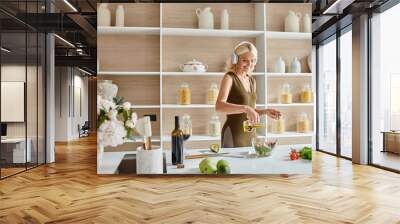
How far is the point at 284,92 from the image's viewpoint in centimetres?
461

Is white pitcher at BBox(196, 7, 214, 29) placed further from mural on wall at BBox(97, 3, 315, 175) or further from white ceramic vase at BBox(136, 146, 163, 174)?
white ceramic vase at BBox(136, 146, 163, 174)

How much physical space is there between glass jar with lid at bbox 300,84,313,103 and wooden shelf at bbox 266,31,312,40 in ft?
2.02

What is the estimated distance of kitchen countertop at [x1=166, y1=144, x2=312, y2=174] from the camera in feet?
13.9

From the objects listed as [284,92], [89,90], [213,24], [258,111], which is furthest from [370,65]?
[89,90]

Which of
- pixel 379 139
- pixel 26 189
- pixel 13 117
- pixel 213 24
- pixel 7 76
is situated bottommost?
pixel 26 189

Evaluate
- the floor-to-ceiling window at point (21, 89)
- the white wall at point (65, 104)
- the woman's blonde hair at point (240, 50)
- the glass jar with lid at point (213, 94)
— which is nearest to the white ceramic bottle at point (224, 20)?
the woman's blonde hair at point (240, 50)

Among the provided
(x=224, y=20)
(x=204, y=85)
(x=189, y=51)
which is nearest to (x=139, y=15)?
(x=189, y=51)

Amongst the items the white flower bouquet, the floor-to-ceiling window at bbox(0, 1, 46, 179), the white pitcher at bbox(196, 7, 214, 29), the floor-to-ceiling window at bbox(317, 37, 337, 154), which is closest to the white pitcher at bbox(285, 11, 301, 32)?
the white pitcher at bbox(196, 7, 214, 29)

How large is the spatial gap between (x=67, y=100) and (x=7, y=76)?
7856 mm

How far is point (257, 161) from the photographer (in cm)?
409

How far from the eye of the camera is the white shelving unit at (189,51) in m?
4.52

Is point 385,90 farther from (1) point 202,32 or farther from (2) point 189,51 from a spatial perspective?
(2) point 189,51

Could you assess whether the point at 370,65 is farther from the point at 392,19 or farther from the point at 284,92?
the point at 284,92

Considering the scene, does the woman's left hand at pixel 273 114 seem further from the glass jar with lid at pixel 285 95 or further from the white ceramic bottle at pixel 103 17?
the white ceramic bottle at pixel 103 17
